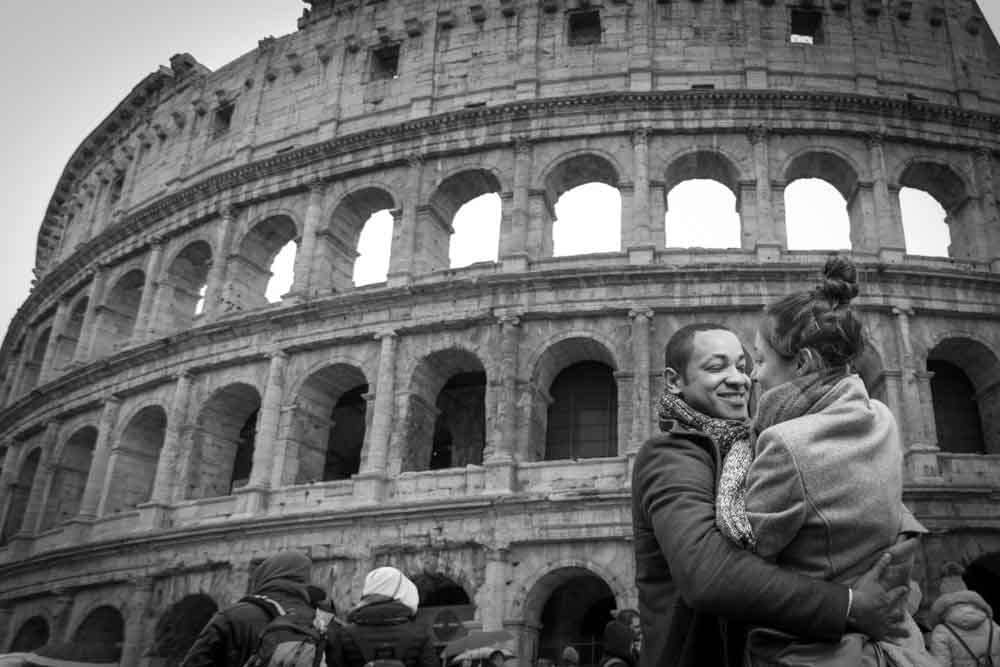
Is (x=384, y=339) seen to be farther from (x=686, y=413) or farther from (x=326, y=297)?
(x=686, y=413)

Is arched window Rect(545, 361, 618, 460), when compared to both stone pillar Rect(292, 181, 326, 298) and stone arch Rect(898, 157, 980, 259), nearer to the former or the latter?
stone pillar Rect(292, 181, 326, 298)

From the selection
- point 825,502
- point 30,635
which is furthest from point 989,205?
point 30,635

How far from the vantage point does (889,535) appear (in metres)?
2.20

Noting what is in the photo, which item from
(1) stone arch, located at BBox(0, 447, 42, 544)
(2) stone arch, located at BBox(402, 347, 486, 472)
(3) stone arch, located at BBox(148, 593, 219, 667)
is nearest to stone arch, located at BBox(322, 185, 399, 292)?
(2) stone arch, located at BBox(402, 347, 486, 472)

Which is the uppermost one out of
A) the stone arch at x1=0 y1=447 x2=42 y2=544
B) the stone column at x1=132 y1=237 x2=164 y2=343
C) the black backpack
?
the stone column at x1=132 y1=237 x2=164 y2=343

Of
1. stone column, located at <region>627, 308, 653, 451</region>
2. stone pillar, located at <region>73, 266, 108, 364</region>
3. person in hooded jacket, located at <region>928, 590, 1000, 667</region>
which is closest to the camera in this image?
person in hooded jacket, located at <region>928, 590, 1000, 667</region>

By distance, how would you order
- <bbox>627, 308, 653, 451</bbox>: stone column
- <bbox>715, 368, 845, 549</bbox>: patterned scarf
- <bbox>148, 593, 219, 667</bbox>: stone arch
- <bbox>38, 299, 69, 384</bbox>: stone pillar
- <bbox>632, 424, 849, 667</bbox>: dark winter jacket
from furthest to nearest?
1. <bbox>38, 299, 69, 384</bbox>: stone pillar
2. <bbox>148, 593, 219, 667</bbox>: stone arch
3. <bbox>627, 308, 653, 451</bbox>: stone column
4. <bbox>715, 368, 845, 549</bbox>: patterned scarf
5. <bbox>632, 424, 849, 667</bbox>: dark winter jacket

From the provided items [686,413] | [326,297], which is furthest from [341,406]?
[686,413]

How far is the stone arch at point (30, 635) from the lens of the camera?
20.2 meters

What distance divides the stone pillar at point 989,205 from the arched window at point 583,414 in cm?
790

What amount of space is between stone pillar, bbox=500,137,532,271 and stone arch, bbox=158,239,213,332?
8375 millimetres

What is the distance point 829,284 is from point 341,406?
18.2 meters

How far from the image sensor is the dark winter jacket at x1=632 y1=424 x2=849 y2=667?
2.11 m

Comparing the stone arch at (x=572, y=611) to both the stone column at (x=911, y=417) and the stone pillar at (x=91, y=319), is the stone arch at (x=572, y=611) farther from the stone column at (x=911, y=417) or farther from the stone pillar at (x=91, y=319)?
the stone pillar at (x=91, y=319)
